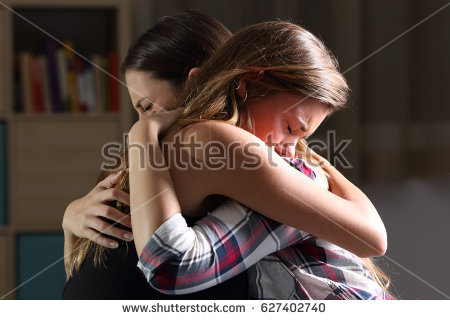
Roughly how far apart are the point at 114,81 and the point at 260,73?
4.40 feet

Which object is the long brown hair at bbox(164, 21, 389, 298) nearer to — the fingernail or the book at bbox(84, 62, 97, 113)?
the fingernail

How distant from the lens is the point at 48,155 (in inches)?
82.3

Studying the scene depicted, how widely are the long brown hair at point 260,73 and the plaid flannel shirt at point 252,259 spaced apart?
4.2 inches

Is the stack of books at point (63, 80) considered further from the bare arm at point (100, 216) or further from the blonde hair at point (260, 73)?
the blonde hair at point (260, 73)

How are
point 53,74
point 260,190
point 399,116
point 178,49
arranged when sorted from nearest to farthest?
point 260,190
point 178,49
point 399,116
point 53,74

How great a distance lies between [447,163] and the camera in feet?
5.69

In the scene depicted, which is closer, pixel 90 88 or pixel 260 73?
pixel 260 73

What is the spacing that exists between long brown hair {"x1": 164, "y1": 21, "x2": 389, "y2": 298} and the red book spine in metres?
1.25

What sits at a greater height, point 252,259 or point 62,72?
point 62,72

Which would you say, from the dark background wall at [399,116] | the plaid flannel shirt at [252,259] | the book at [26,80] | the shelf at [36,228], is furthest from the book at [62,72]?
the plaid flannel shirt at [252,259]

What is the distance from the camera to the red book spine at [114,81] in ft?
6.75

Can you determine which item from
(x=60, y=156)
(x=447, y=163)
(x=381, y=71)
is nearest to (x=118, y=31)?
(x=60, y=156)

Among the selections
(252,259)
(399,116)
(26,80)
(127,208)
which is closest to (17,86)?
(26,80)

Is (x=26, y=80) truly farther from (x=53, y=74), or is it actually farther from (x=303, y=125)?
(x=303, y=125)
